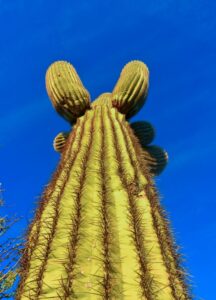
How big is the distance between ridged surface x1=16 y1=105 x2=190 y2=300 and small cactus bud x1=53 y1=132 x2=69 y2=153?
2.08 m

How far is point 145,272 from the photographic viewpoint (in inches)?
93.3

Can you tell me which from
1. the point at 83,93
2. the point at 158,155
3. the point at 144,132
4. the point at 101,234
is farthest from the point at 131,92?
the point at 101,234

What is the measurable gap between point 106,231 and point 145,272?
403 millimetres

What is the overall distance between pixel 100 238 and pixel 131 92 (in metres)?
2.79

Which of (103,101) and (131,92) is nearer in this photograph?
(131,92)

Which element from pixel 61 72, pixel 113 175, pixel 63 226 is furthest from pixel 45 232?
pixel 61 72

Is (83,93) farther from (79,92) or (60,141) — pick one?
(60,141)

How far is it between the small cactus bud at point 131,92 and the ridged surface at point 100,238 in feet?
5.02

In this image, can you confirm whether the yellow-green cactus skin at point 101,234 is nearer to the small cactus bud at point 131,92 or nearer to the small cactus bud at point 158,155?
the small cactus bud at point 131,92

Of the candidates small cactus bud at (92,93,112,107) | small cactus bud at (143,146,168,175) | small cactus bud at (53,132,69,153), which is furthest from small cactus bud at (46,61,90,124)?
small cactus bud at (143,146,168,175)

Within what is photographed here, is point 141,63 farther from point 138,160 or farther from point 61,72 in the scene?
point 138,160

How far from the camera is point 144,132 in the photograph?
218 inches

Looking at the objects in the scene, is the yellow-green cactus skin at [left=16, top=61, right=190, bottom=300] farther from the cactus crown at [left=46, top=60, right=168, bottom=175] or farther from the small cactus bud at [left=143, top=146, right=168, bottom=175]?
the small cactus bud at [left=143, top=146, right=168, bottom=175]

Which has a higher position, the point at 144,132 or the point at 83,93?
the point at 144,132
